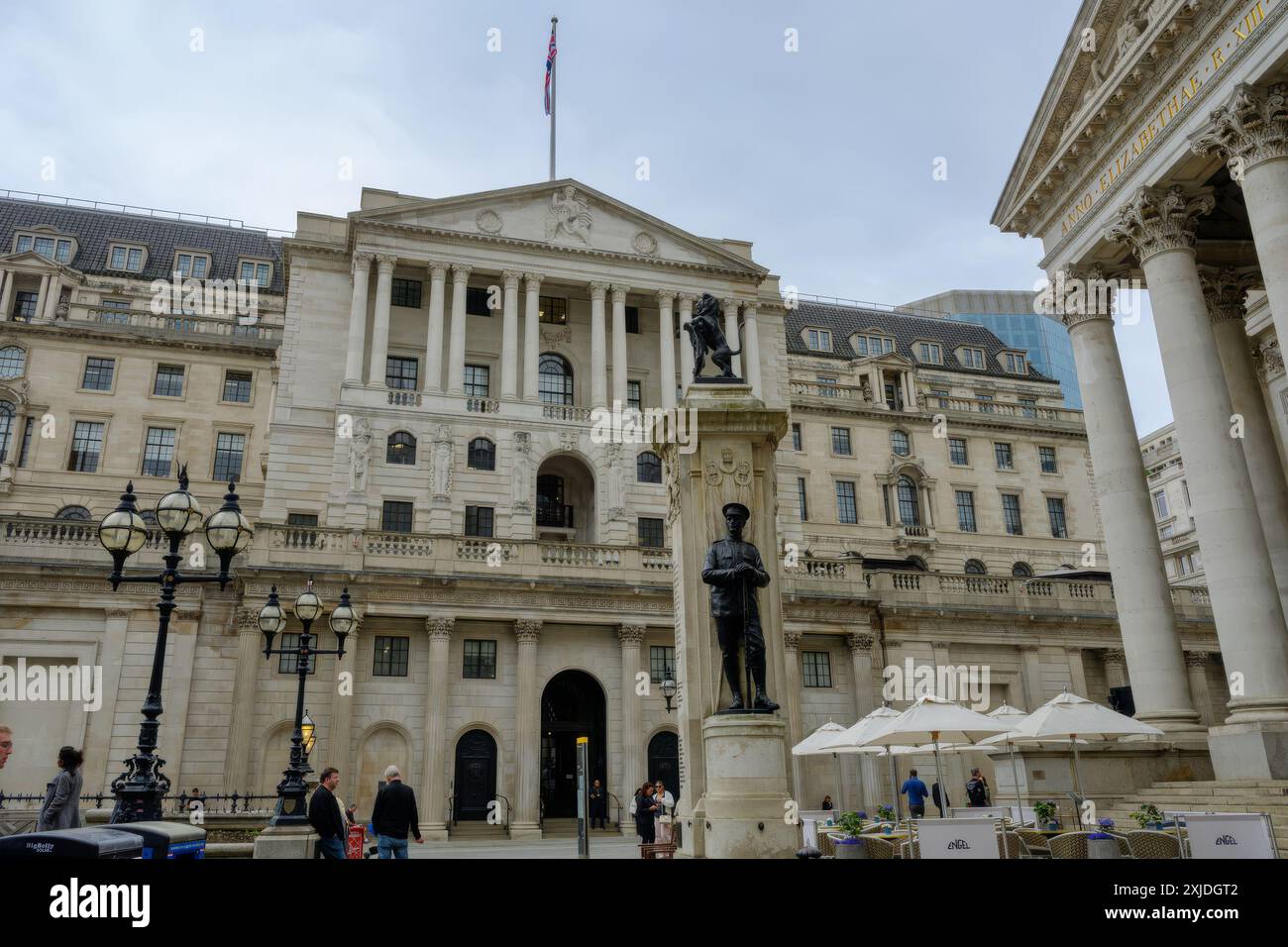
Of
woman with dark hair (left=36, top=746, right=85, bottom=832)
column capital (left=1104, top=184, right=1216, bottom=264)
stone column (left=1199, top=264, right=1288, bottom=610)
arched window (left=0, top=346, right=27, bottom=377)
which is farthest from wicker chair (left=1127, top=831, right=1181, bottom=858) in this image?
arched window (left=0, top=346, right=27, bottom=377)

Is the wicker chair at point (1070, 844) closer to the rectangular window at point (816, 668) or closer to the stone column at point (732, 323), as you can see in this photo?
the rectangular window at point (816, 668)

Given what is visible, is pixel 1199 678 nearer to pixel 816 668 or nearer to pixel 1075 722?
pixel 816 668

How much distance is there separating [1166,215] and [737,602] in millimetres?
17299

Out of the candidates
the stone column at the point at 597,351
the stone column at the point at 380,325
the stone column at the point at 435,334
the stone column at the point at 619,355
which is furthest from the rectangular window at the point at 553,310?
the stone column at the point at 380,325

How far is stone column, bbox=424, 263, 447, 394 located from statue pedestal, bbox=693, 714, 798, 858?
33981 millimetres

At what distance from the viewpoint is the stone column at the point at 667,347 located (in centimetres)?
4703

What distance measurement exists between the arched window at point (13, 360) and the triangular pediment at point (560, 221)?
22.1 m

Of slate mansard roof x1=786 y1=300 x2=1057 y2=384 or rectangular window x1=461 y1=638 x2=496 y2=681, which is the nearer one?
rectangular window x1=461 y1=638 x2=496 y2=681

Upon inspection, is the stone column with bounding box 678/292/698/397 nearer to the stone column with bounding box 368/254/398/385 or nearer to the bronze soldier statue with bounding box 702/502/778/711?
the stone column with bounding box 368/254/398/385

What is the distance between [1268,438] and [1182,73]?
982 centimetres

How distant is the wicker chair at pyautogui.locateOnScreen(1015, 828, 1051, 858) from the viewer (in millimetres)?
13305

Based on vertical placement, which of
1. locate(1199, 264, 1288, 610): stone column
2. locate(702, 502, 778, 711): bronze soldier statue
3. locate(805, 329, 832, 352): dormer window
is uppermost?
locate(805, 329, 832, 352): dormer window

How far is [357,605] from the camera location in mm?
33281

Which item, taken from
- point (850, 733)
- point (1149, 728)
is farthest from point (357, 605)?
point (1149, 728)
